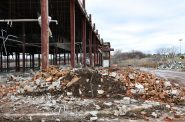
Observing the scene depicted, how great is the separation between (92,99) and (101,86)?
78cm

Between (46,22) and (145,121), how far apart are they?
1126 centimetres

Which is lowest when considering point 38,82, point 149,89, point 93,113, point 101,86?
point 93,113

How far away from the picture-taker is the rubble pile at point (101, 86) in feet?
40.9

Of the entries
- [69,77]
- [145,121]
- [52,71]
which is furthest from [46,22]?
[145,121]

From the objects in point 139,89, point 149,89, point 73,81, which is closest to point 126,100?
point 139,89

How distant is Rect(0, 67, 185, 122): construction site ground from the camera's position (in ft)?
33.4

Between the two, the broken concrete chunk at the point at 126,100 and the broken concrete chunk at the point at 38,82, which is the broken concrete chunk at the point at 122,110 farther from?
the broken concrete chunk at the point at 38,82

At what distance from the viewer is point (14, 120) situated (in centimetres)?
1000

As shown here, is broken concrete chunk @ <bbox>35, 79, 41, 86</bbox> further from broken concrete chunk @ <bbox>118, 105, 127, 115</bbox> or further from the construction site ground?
broken concrete chunk @ <bbox>118, 105, 127, 115</bbox>

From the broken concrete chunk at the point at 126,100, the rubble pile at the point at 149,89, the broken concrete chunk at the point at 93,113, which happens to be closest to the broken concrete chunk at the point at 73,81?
the rubble pile at the point at 149,89

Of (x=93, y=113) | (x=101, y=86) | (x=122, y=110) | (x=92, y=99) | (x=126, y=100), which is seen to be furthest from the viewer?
(x=101, y=86)

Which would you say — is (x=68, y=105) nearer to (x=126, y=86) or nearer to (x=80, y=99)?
(x=80, y=99)

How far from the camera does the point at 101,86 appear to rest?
41.9 ft

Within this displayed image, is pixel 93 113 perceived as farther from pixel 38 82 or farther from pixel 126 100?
pixel 38 82
